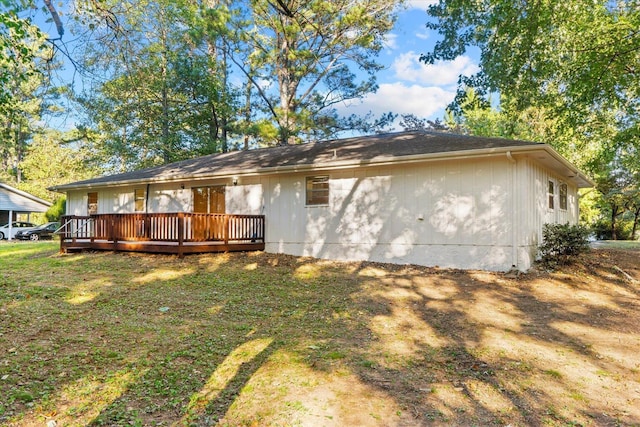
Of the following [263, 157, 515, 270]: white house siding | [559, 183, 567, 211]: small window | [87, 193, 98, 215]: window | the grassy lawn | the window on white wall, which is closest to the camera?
the grassy lawn

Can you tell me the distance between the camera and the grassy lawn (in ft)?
11.4

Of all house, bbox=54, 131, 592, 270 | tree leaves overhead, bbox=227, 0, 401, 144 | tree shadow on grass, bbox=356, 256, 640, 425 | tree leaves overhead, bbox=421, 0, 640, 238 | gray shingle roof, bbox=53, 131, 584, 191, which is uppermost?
tree leaves overhead, bbox=227, 0, 401, 144

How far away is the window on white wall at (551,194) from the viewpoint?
1100cm

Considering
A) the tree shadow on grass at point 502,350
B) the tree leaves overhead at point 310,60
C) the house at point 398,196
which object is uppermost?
the tree leaves overhead at point 310,60

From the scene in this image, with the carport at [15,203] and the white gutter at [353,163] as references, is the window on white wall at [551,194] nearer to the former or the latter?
the white gutter at [353,163]

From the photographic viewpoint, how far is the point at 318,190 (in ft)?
37.6

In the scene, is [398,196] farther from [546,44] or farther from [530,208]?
[546,44]

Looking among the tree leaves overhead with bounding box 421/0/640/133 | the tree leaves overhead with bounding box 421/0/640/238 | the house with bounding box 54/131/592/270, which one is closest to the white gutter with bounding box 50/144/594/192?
the house with bounding box 54/131/592/270

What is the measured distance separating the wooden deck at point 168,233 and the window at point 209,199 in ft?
5.77

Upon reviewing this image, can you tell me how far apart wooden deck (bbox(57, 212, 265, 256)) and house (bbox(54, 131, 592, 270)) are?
7.1 inches

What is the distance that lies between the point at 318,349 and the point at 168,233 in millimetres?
7410

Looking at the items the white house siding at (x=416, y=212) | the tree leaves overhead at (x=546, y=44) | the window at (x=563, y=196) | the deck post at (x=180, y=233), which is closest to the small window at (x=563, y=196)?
the window at (x=563, y=196)

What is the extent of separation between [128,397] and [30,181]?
41360 mm

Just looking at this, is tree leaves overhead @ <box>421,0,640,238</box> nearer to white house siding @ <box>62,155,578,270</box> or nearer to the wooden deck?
white house siding @ <box>62,155,578,270</box>
